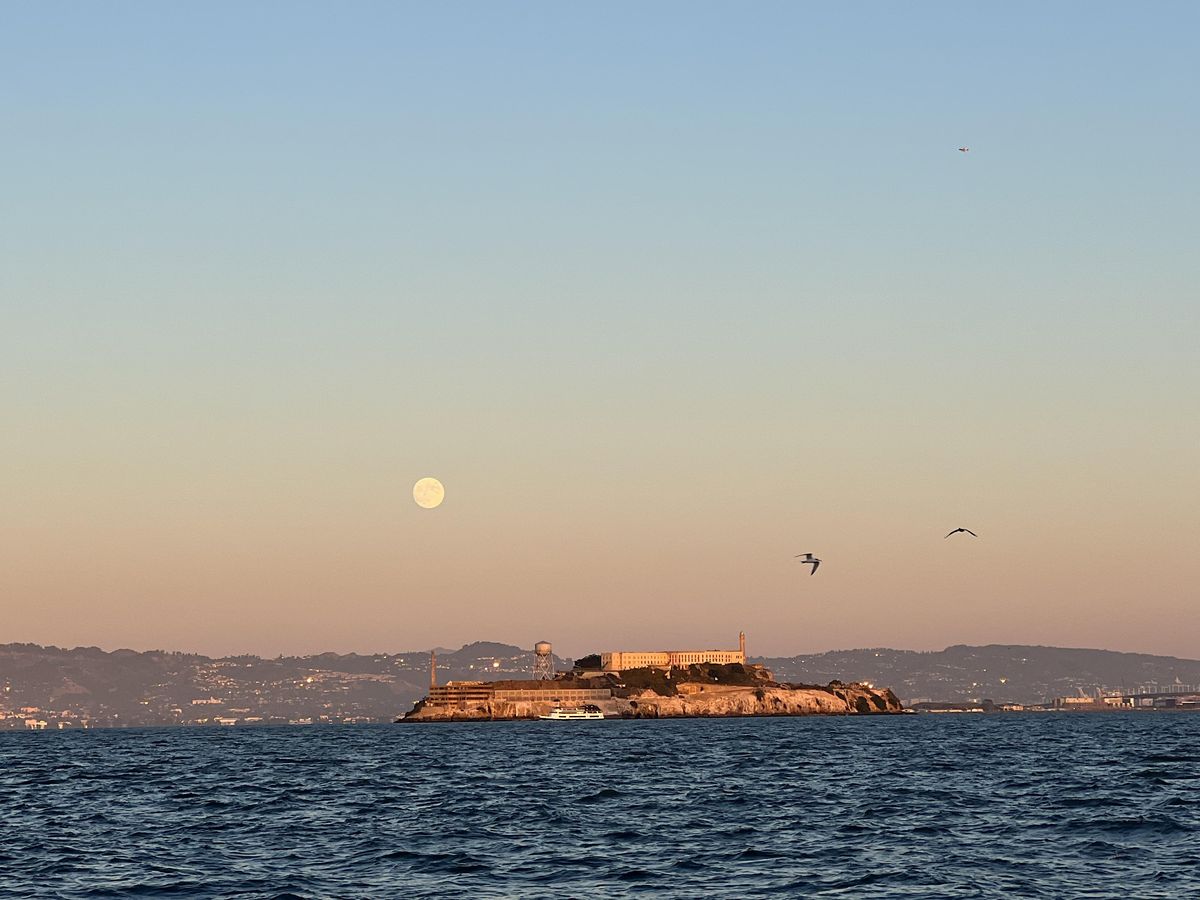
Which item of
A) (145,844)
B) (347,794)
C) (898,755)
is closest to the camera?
(145,844)

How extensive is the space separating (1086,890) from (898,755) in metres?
77.3

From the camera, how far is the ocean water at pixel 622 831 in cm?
4509

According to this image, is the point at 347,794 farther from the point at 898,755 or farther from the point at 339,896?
the point at 898,755

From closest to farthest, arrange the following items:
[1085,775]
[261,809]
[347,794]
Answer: [261,809] < [347,794] < [1085,775]

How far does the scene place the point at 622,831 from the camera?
189ft

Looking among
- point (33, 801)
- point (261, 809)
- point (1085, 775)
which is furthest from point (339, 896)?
point (1085, 775)

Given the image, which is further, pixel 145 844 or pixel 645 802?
pixel 645 802

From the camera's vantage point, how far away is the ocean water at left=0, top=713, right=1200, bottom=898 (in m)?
45.1

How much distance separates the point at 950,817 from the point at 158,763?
82.4 meters

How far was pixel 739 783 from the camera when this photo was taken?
276ft

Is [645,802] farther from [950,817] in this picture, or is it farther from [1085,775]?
[1085,775]

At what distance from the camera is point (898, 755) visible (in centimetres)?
11850

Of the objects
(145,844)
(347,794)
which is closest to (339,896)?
(145,844)

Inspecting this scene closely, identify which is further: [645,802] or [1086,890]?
[645,802]
